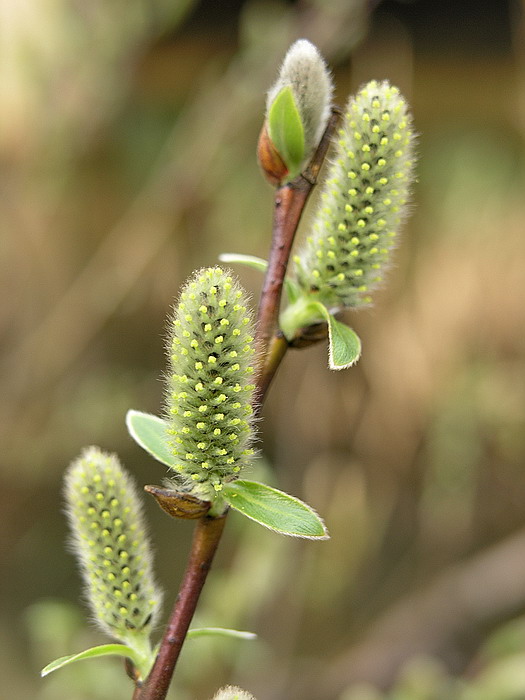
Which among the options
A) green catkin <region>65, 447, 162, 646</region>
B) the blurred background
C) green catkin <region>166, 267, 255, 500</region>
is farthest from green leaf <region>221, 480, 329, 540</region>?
the blurred background

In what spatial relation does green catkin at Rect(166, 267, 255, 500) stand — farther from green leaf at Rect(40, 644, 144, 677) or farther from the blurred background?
the blurred background

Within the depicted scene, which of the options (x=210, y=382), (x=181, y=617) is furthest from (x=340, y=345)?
(x=181, y=617)

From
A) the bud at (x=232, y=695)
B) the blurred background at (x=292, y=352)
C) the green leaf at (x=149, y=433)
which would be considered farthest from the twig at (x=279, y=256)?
the blurred background at (x=292, y=352)

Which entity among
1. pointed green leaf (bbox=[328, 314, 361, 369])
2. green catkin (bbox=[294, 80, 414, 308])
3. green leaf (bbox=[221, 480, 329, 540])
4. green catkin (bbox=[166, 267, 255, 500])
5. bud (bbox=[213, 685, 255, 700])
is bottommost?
bud (bbox=[213, 685, 255, 700])

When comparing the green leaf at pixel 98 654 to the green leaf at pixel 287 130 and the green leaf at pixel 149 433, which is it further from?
the green leaf at pixel 287 130

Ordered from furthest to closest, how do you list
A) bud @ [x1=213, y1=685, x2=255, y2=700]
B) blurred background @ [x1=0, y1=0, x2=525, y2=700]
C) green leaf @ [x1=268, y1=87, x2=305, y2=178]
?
blurred background @ [x1=0, y1=0, x2=525, y2=700] → green leaf @ [x1=268, y1=87, x2=305, y2=178] → bud @ [x1=213, y1=685, x2=255, y2=700]

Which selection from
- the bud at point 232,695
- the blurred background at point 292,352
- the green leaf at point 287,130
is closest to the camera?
the bud at point 232,695

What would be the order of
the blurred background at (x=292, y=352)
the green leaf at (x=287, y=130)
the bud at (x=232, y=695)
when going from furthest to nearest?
1. the blurred background at (x=292, y=352)
2. the green leaf at (x=287, y=130)
3. the bud at (x=232, y=695)
